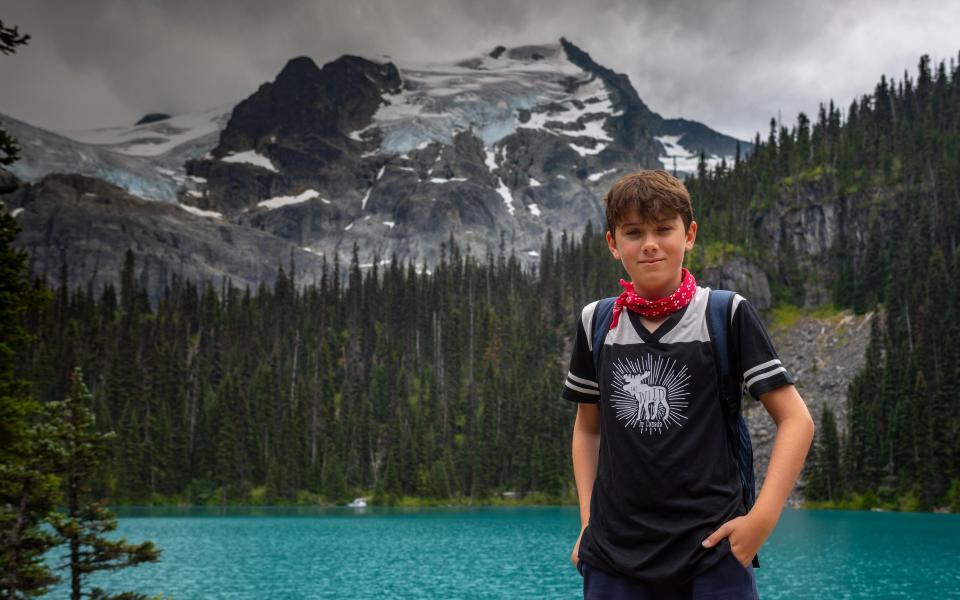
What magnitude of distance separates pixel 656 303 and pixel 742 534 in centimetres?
117

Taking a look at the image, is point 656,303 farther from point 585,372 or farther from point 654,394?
point 585,372

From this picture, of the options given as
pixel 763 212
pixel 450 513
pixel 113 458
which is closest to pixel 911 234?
pixel 763 212

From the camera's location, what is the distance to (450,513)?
101 metres

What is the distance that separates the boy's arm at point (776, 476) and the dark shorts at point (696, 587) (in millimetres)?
72

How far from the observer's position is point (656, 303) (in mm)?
4234

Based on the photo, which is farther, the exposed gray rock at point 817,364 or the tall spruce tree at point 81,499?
the exposed gray rock at point 817,364

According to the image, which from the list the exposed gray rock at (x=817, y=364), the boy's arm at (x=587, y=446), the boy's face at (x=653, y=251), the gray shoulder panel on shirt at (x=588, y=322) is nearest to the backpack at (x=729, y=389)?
the boy's face at (x=653, y=251)

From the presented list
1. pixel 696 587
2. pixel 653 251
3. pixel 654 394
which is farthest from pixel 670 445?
pixel 653 251

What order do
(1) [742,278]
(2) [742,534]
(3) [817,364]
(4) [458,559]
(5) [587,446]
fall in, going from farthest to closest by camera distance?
(1) [742,278] < (3) [817,364] < (4) [458,559] < (5) [587,446] < (2) [742,534]

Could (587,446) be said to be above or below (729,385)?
below

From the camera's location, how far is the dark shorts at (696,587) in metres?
3.86

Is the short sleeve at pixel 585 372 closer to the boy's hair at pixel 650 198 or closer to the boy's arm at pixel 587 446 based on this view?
the boy's arm at pixel 587 446

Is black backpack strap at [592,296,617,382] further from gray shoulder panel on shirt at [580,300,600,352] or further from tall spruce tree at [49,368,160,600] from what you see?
tall spruce tree at [49,368,160,600]

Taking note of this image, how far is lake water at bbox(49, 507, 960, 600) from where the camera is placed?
41.3 meters
